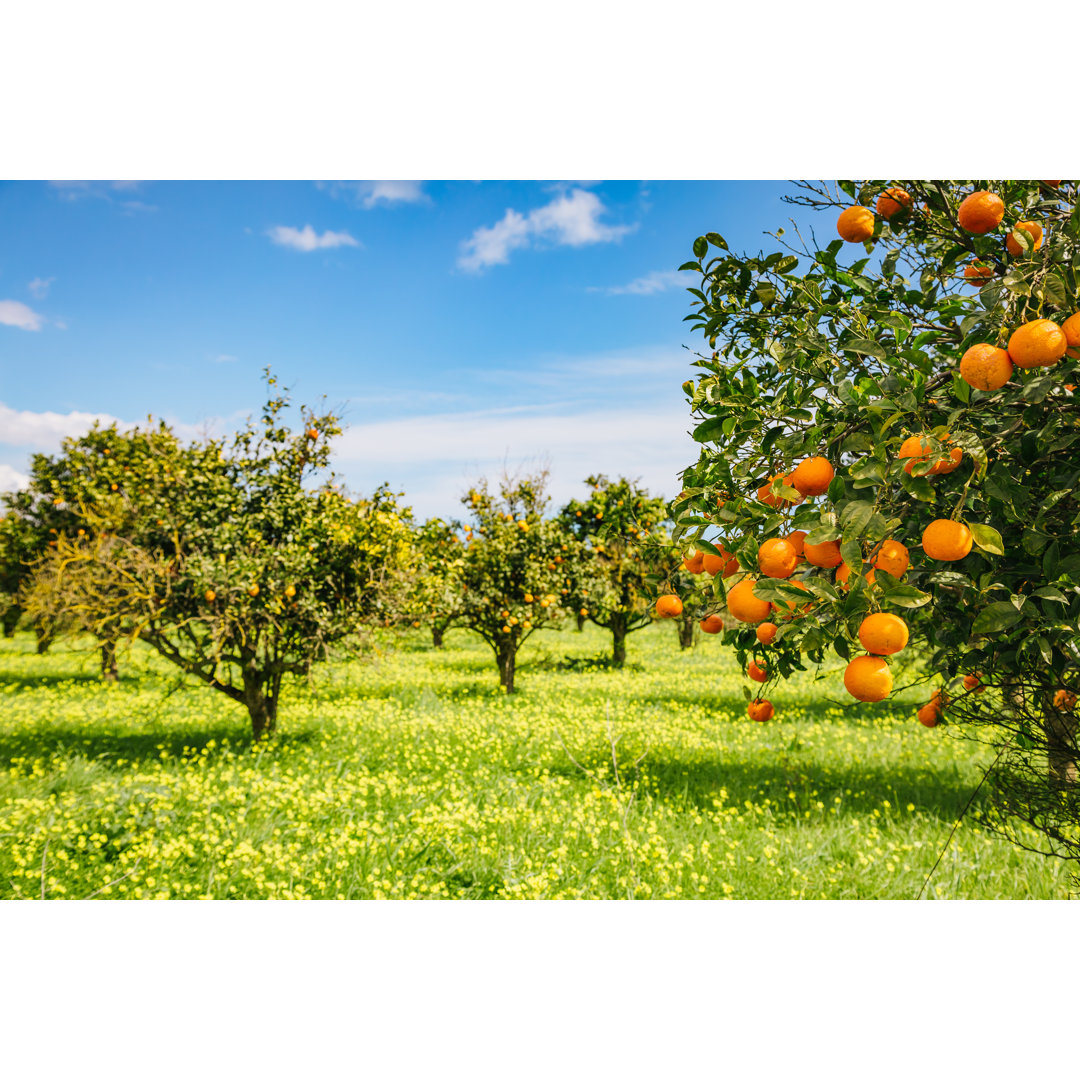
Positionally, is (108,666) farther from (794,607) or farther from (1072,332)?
(1072,332)

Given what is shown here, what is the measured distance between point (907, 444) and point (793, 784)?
5.96m

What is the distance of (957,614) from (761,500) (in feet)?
2.05

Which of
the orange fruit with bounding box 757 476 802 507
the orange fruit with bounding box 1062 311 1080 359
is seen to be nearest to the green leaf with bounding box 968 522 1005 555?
the orange fruit with bounding box 757 476 802 507

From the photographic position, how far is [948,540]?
1.15m

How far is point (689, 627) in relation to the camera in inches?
694

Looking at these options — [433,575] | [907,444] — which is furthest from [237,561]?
[907,444]

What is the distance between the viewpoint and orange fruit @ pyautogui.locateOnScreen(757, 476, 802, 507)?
1.37 metres

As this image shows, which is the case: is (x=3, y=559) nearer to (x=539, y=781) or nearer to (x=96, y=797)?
(x=96, y=797)

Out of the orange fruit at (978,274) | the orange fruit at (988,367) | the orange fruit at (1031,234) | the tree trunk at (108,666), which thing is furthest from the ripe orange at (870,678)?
the tree trunk at (108,666)

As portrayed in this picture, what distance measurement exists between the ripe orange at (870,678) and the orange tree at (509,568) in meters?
9.51

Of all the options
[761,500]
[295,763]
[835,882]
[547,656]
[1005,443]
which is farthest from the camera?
[547,656]

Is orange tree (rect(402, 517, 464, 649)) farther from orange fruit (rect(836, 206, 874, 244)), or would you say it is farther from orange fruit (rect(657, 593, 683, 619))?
orange fruit (rect(836, 206, 874, 244))

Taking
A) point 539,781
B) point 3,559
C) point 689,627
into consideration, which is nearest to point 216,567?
point 539,781

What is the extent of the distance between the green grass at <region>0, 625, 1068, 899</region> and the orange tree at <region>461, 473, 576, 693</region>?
1.60 m
